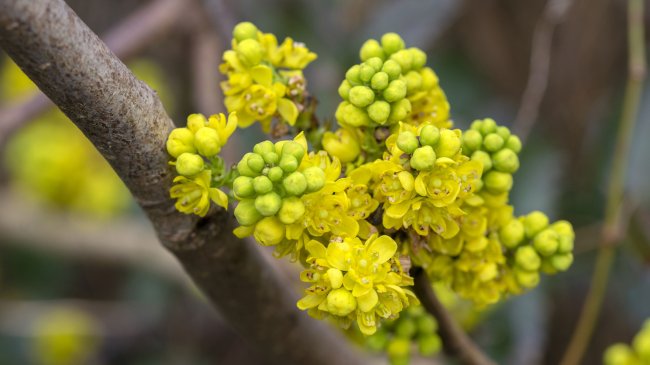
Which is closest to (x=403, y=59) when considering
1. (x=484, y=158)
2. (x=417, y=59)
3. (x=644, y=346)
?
(x=417, y=59)

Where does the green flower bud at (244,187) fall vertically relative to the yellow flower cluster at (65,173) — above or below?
below

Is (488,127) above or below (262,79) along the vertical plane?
below

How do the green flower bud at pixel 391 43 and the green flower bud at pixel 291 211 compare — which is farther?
the green flower bud at pixel 391 43

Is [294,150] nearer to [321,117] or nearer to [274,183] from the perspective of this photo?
[274,183]

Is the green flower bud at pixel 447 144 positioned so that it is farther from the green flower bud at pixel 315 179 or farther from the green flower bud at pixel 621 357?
the green flower bud at pixel 621 357

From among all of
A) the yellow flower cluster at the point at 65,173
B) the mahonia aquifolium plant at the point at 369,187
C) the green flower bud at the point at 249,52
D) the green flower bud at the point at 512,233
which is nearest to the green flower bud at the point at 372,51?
the mahonia aquifolium plant at the point at 369,187

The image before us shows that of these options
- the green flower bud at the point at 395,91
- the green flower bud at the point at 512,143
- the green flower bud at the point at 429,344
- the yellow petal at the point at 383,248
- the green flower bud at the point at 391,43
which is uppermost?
the green flower bud at the point at 391,43
